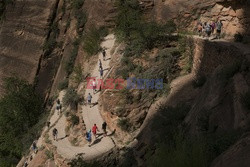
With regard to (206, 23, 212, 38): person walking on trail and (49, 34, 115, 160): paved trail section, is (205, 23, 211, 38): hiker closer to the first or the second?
(206, 23, 212, 38): person walking on trail

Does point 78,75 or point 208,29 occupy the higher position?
point 208,29

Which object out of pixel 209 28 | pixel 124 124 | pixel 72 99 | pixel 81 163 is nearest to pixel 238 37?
pixel 209 28

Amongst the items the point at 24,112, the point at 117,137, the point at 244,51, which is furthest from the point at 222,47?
the point at 24,112

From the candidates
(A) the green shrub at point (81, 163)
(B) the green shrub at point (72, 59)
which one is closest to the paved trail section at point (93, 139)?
(A) the green shrub at point (81, 163)

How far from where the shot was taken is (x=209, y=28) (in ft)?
62.3

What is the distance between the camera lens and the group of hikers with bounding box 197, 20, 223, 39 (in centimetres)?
1894

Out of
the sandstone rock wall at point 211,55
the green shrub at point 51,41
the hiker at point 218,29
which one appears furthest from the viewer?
the green shrub at point 51,41

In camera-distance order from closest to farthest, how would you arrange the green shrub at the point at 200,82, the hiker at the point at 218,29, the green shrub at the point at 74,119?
1. the green shrub at the point at 200,82
2. the hiker at the point at 218,29
3. the green shrub at the point at 74,119

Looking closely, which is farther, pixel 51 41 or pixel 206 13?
pixel 51 41

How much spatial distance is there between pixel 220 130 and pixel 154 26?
10553 mm

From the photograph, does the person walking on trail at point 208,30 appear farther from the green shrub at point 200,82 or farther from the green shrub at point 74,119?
the green shrub at point 74,119

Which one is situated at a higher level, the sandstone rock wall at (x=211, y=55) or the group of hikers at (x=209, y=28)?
the group of hikers at (x=209, y=28)

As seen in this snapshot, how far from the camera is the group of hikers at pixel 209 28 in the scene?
62.1 ft

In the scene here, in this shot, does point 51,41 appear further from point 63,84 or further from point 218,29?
point 218,29
